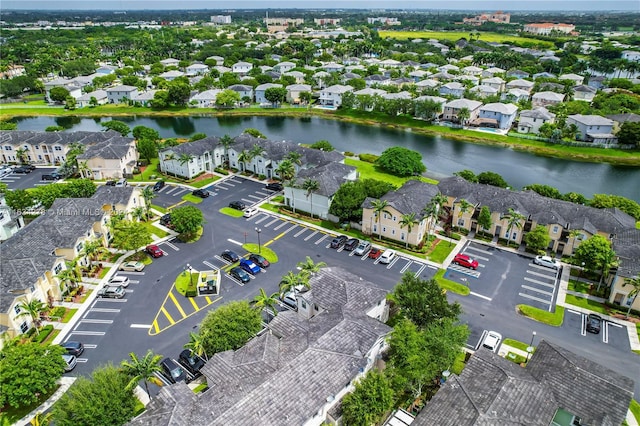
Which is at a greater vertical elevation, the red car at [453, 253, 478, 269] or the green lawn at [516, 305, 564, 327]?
the red car at [453, 253, 478, 269]

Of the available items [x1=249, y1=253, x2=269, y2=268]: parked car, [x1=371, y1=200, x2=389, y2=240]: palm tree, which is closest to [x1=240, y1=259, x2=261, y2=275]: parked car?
[x1=249, y1=253, x2=269, y2=268]: parked car

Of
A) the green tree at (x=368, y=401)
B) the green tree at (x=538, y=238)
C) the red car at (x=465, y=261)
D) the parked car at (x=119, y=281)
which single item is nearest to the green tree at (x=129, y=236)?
the parked car at (x=119, y=281)

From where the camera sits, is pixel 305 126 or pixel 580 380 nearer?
pixel 580 380

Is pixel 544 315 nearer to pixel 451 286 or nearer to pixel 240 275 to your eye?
pixel 451 286

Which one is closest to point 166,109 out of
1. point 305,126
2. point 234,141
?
point 305,126

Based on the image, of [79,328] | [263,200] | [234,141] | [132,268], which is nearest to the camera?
[79,328]

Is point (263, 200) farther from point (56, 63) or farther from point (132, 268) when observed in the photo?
point (56, 63)

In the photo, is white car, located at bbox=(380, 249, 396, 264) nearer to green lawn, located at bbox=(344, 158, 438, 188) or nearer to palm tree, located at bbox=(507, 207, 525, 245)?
palm tree, located at bbox=(507, 207, 525, 245)
